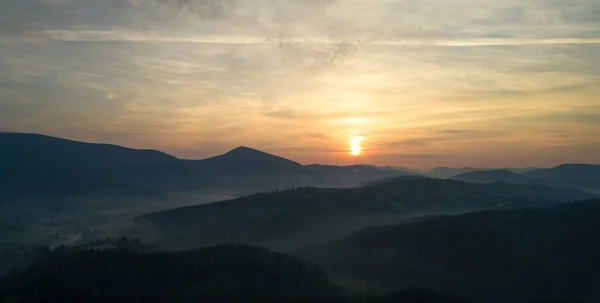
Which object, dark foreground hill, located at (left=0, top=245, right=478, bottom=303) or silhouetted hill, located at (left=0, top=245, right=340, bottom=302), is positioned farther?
silhouetted hill, located at (left=0, top=245, right=340, bottom=302)

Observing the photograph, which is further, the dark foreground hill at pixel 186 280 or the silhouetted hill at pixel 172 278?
the silhouetted hill at pixel 172 278

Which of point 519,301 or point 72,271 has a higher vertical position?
point 72,271

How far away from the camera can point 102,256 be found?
176 metres

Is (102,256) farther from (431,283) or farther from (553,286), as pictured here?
(553,286)

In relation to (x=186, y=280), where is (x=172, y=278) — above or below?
above

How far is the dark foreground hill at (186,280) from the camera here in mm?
131625

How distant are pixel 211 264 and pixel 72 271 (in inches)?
1640

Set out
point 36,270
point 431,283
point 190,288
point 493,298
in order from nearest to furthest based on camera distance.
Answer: point 190,288, point 36,270, point 493,298, point 431,283

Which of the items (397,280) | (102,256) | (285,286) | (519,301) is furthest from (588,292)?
(102,256)

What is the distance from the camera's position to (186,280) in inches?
6073

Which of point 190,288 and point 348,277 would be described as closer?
point 190,288

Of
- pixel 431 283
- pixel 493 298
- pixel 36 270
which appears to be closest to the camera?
pixel 36 270

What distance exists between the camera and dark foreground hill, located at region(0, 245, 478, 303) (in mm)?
131625

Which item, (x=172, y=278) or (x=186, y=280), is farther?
(x=172, y=278)
